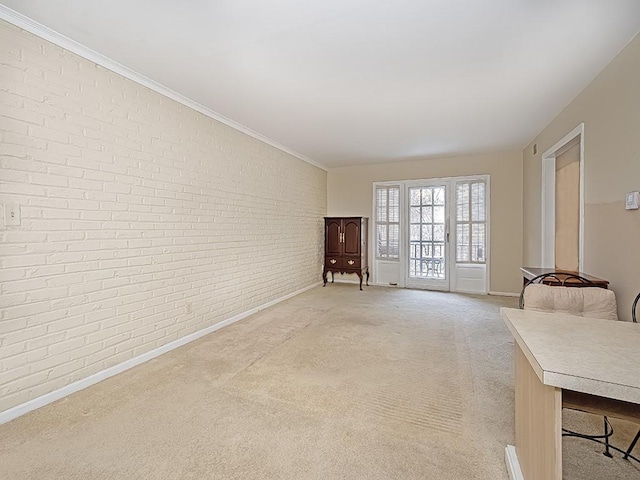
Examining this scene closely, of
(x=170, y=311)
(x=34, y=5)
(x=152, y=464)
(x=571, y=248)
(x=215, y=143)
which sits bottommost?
(x=152, y=464)

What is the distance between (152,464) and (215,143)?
3.07 metres

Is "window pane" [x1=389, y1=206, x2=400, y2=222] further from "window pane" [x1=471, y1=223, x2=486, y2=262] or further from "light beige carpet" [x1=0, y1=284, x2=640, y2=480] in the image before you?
"light beige carpet" [x1=0, y1=284, x2=640, y2=480]

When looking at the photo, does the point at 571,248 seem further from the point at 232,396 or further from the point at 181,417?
the point at 181,417

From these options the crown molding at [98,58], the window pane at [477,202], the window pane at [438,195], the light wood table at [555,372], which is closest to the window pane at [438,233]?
the window pane at [438,195]

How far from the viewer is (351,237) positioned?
6219 millimetres

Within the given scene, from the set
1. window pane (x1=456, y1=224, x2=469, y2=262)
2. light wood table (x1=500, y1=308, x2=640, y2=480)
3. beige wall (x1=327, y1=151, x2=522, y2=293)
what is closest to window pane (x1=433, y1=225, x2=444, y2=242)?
window pane (x1=456, y1=224, x2=469, y2=262)

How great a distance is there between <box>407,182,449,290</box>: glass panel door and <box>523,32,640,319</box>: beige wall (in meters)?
2.91

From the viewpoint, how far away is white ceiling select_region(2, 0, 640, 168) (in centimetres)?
193

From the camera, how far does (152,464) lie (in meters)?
1.62

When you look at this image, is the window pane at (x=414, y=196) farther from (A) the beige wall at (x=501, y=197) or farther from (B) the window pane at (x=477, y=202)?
(B) the window pane at (x=477, y=202)

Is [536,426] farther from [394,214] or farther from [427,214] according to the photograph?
[394,214]

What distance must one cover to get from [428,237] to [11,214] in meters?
5.77

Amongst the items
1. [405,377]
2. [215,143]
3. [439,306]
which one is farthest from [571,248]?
[215,143]

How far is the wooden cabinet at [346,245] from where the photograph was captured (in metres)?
6.18
